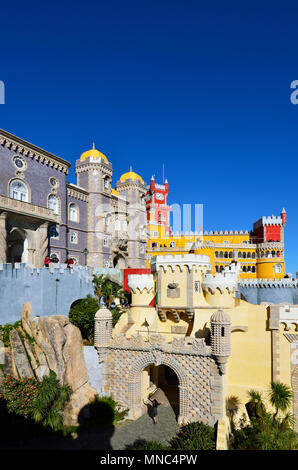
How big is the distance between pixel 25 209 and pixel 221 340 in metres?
21.8

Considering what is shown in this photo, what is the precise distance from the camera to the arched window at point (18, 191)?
29.1 meters

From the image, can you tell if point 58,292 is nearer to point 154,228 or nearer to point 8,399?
point 8,399

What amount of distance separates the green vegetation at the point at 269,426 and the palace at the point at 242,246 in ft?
103

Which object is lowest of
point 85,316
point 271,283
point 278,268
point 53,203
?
point 85,316

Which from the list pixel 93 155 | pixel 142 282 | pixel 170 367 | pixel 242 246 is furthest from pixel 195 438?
pixel 242 246

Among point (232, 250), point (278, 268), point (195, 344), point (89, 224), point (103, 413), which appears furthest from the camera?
point (232, 250)

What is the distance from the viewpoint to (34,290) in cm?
2298

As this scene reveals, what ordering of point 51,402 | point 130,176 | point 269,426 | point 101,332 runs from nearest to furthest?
point 269,426
point 51,402
point 101,332
point 130,176

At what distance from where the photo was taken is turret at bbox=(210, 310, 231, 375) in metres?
17.2

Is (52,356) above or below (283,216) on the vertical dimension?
below

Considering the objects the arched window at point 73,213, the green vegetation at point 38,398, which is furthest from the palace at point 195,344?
the arched window at point 73,213

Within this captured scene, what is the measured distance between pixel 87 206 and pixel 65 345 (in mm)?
23248

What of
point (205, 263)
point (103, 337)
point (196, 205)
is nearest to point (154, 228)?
point (196, 205)

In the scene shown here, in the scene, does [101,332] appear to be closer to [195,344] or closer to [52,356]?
[52,356]
